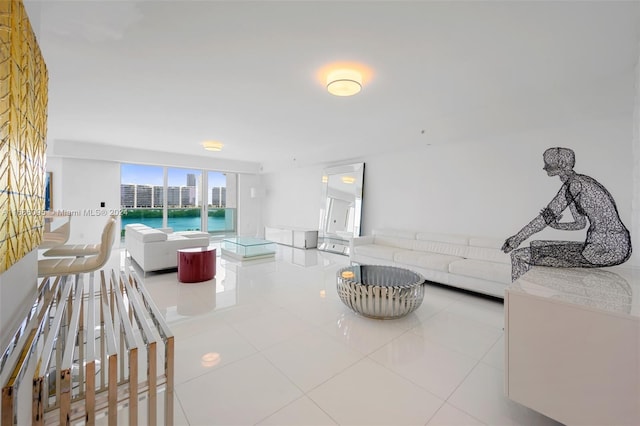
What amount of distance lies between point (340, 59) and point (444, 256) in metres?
3.21

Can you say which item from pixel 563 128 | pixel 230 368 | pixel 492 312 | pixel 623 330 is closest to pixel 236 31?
pixel 230 368

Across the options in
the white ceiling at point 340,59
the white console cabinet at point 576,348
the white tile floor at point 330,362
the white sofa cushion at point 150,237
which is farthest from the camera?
the white sofa cushion at point 150,237

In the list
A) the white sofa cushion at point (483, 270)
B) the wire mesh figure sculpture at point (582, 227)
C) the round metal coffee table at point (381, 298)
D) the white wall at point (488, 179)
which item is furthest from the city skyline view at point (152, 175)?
the wire mesh figure sculpture at point (582, 227)

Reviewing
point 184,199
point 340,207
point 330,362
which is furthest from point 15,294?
point 184,199

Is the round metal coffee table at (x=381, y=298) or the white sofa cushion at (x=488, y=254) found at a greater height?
the white sofa cushion at (x=488, y=254)

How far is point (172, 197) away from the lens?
7871mm

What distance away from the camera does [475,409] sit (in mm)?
1571

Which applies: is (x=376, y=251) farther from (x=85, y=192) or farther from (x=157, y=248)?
(x=85, y=192)

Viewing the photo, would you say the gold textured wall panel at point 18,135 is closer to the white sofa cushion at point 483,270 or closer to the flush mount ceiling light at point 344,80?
the flush mount ceiling light at point 344,80

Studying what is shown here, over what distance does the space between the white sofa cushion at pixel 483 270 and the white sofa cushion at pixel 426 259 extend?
0.46 ft

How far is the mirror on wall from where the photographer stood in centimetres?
618

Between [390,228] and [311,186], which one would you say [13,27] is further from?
[311,186]

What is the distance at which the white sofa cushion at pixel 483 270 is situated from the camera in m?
3.13

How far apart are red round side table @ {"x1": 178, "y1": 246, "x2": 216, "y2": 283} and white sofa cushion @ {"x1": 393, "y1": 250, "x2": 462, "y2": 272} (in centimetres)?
308
